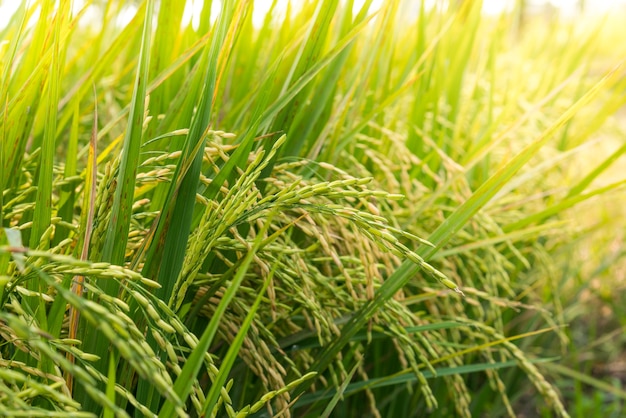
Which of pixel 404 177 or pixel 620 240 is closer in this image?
pixel 404 177

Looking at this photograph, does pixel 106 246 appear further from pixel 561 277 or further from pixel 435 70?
pixel 561 277

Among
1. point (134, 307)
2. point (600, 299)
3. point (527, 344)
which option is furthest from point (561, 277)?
point (134, 307)

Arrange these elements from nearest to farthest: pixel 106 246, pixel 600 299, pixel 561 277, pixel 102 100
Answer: pixel 106 246
pixel 102 100
pixel 561 277
pixel 600 299

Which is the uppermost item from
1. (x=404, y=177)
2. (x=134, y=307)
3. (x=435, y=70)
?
(x=435, y=70)

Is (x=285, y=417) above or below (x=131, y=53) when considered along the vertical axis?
below

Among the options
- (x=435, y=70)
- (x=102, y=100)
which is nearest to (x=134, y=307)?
(x=102, y=100)

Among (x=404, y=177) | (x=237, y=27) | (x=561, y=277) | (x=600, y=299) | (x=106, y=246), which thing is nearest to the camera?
(x=106, y=246)
